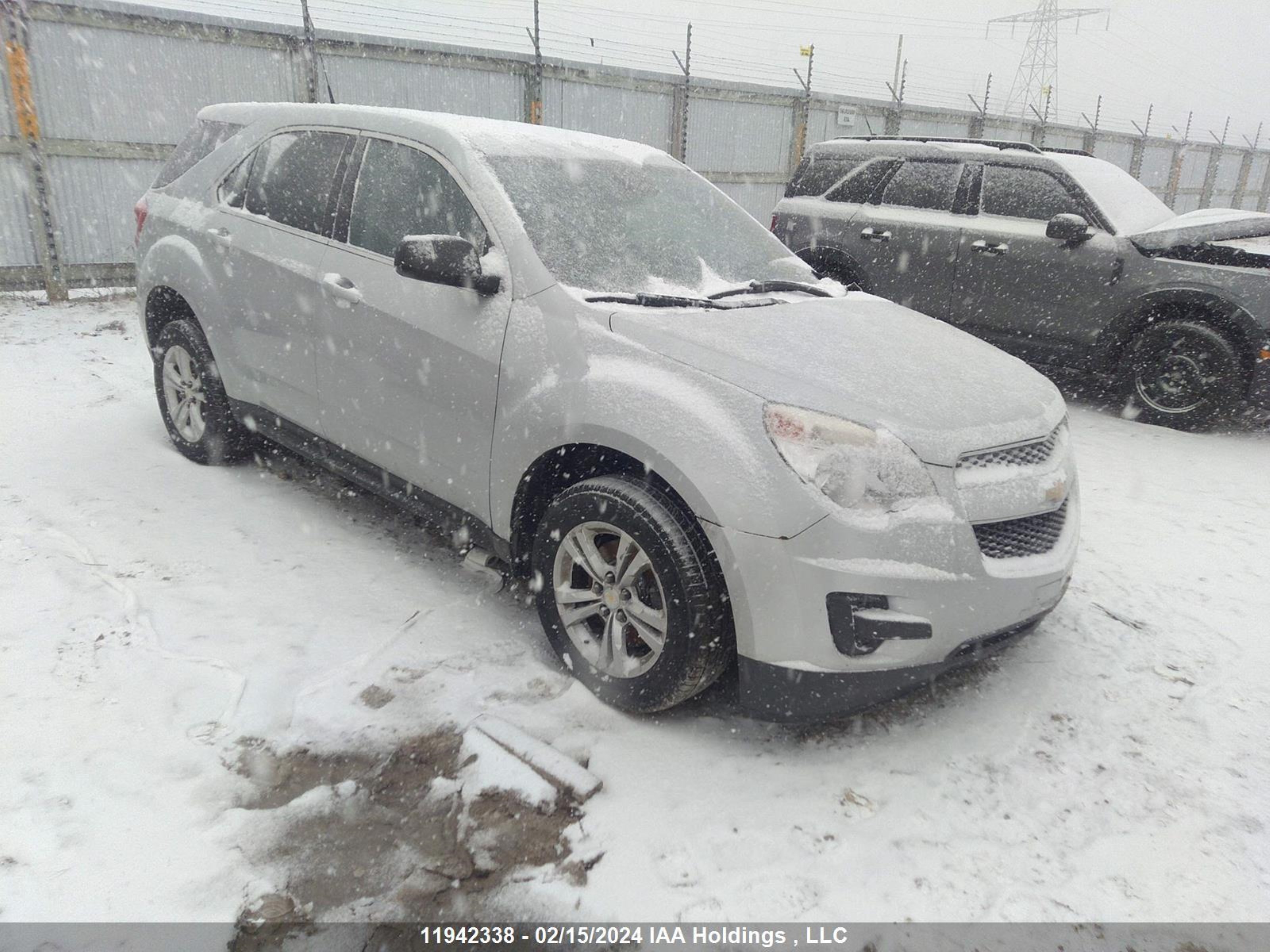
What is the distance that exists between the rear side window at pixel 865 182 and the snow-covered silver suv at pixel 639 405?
380 cm

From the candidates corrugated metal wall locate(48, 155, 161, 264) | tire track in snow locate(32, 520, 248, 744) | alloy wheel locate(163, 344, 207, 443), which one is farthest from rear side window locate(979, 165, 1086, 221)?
corrugated metal wall locate(48, 155, 161, 264)

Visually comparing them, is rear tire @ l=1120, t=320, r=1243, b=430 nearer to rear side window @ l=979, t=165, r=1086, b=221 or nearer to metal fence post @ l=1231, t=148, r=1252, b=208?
rear side window @ l=979, t=165, r=1086, b=221

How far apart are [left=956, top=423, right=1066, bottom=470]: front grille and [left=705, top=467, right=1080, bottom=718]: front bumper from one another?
123 mm

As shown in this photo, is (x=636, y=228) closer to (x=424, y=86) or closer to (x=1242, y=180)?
(x=424, y=86)

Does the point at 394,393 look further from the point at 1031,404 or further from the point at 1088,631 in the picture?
the point at 1088,631

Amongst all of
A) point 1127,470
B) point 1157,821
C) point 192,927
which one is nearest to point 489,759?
point 192,927

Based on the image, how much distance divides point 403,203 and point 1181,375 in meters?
5.35

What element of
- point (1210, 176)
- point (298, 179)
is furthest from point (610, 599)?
point (1210, 176)

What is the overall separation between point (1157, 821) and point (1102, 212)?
5.13 m

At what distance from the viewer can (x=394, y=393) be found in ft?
10.5

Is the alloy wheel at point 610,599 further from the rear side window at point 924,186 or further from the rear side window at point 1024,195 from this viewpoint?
the rear side window at point 924,186

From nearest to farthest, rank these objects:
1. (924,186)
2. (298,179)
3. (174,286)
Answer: (298,179), (174,286), (924,186)

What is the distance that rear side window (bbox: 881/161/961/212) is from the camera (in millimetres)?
6793

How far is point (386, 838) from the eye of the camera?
2219 millimetres
